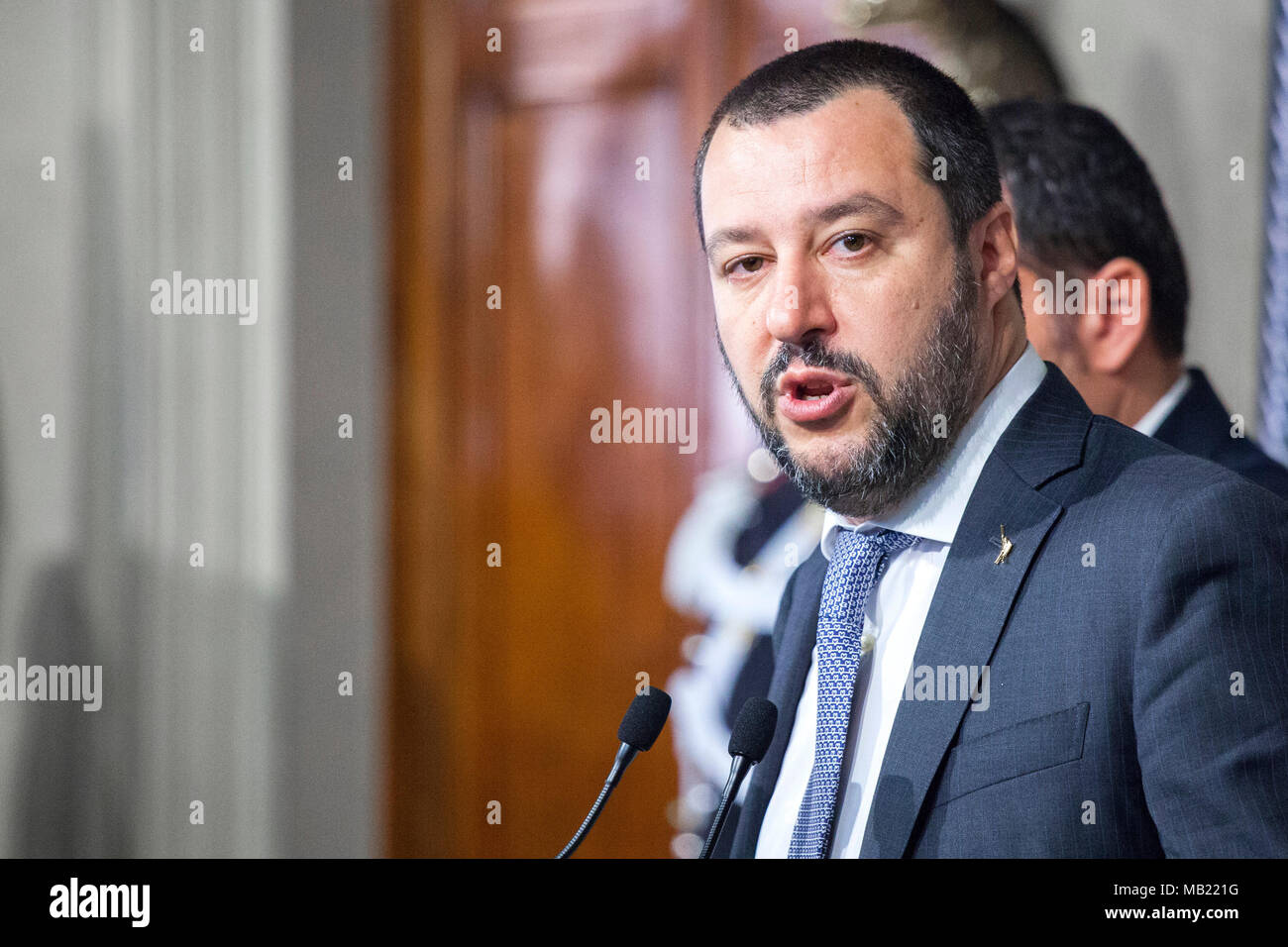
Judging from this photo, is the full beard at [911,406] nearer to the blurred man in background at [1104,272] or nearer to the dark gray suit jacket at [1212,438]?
the blurred man in background at [1104,272]

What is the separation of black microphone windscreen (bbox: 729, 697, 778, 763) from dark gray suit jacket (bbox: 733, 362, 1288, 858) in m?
0.13

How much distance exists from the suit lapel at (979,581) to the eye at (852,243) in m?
0.27

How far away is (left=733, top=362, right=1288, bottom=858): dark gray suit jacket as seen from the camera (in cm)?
98

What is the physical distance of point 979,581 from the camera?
3.75 feet

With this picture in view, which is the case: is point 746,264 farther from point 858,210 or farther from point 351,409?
point 351,409

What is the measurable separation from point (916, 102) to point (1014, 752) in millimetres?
755

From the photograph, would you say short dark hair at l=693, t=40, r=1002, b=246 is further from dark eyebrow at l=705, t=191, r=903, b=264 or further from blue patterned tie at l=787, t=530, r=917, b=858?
blue patterned tie at l=787, t=530, r=917, b=858

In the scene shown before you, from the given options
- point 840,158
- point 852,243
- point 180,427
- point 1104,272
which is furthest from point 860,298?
point 180,427

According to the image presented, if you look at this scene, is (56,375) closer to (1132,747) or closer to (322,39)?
(322,39)

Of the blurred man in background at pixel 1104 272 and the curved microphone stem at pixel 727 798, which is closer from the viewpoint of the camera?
the curved microphone stem at pixel 727 798

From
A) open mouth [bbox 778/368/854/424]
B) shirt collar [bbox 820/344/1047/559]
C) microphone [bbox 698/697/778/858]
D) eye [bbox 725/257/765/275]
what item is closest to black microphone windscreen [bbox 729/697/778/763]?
microphone [bbox 698/697/778/858]

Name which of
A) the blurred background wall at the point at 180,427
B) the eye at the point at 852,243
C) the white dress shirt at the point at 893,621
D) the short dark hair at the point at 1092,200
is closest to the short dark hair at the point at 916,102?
the eye at the point at 852,243

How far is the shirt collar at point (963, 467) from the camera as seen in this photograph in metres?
1.23
